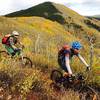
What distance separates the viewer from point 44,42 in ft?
88.8

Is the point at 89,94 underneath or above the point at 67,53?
underneath

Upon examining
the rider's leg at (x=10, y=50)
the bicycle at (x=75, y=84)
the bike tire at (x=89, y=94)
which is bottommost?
the bike tire at (x=89, y=94)

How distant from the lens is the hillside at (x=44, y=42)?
1101 centimetres

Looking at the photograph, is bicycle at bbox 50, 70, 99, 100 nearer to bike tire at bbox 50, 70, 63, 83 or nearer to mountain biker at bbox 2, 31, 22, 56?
bike tire at bbox 50, 70, 63, 83

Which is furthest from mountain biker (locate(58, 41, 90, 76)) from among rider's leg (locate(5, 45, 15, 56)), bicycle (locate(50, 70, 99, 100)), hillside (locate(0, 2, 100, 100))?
rider's leg (locate(5, 45, 15, 56))

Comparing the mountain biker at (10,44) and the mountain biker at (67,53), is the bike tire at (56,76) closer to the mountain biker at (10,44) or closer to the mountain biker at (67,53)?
the mountain biker at (67,53)

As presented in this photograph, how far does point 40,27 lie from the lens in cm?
4359

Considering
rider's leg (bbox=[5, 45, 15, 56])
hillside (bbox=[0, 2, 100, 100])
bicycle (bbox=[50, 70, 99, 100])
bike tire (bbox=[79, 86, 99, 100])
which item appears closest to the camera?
hillside (bbox=[0, 2, 100, 100])

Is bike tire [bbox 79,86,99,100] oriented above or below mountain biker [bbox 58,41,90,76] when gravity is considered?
below

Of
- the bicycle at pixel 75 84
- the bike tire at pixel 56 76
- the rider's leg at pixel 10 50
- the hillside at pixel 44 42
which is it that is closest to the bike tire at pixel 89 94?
the bicycle at pixel 75 84

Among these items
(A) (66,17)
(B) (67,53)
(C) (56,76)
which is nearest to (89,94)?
(B) (67,53)

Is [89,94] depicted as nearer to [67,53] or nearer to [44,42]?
[67,53]

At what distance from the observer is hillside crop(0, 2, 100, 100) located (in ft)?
36.1

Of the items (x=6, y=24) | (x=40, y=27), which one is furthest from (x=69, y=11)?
(x=6, y=24)
